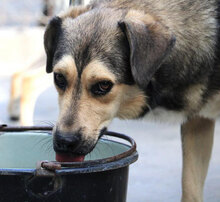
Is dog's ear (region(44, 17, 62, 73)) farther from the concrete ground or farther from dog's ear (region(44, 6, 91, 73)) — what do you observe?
the concrete ground

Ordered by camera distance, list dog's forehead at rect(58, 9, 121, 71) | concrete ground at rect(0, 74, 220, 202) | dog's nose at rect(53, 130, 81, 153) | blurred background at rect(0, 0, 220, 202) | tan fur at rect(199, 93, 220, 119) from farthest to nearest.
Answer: blurred background at rect(0, 0, 220, 202), concrete ground at rect(0, 74, 220, 202), tan fur at rect(199, 93, 220, 119), dog's forehead at rect(58, 9, 121, 71), dog's nose at rect(53, 130, 81, 153)

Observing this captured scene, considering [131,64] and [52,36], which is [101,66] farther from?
[52,36]

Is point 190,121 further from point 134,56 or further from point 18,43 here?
point 18,43

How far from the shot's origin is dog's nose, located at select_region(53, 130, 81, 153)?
2568 millimetres

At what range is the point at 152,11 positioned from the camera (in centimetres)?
306

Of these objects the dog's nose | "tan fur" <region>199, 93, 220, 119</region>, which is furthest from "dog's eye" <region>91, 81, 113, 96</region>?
"tan fur" <region>199, 93, 220, 119</region>

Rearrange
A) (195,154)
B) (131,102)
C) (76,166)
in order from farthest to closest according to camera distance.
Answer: (195,154) → (131,102) → (76,166)

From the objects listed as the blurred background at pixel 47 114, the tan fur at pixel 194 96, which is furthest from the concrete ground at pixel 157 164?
the tan fur at pixel 194 96

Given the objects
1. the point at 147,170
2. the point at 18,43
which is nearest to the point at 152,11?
the point at 147,170

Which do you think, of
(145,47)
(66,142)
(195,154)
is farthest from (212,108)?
(66,142)

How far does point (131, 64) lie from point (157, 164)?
2.08 m

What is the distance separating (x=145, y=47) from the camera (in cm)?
279

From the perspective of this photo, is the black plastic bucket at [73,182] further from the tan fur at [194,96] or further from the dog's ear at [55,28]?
the dog's ear at [55,28]

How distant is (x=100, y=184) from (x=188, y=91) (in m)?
0.94
